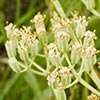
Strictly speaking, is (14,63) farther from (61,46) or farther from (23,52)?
(61,46)

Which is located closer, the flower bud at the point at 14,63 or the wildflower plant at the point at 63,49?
the wildflower plant at the point at 63,49

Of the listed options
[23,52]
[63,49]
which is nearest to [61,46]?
[63,49]

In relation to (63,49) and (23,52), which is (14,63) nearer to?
(23,52)

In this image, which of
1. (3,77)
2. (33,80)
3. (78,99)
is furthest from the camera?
(3,77)

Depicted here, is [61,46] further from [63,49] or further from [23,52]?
[23,52]

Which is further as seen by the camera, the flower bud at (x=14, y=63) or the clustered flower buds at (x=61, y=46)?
the flower bud at (x=14, y=63)

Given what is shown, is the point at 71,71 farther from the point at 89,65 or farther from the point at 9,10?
the point at 9,10

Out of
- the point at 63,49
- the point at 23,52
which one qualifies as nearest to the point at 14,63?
the point at 23,52

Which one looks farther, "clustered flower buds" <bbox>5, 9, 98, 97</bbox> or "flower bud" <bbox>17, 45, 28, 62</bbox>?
"flower bud" <bbox>17, 45, 28, 62</bbox>

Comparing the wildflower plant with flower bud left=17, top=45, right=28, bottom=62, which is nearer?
the wildflower plant

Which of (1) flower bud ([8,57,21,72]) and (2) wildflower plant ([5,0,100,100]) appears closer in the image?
(2) wildflower plant ([5,0,100,100])

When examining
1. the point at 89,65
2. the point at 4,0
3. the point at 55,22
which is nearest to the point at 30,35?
the point at 55,22
